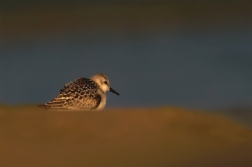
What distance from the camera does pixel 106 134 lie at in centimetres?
1406

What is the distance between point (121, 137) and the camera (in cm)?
1392

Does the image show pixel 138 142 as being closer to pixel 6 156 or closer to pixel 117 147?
pixel 117 147

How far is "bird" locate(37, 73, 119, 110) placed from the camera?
52.3 ft

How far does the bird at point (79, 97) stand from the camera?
627 inches

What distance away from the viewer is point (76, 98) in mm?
16016

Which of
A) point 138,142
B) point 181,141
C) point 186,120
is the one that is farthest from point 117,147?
point 186,120

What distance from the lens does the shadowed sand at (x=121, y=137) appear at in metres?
12.9

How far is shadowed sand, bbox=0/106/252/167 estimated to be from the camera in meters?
12.9

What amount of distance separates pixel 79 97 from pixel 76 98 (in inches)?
2.7

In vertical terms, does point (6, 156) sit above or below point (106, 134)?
below

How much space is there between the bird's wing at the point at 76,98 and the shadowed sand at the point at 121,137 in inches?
31.4

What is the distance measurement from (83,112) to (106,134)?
4.18 ft

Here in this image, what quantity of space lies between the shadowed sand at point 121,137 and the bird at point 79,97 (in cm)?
80

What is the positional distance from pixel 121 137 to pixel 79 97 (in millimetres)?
2396
